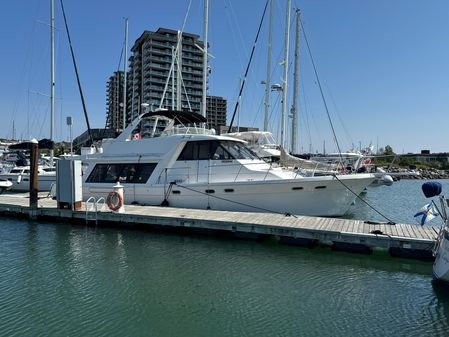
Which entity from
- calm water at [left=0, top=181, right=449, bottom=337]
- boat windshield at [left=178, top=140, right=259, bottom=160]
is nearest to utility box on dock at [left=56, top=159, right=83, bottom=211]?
calm water at [left=0, top=181, right=449, bottom=337]

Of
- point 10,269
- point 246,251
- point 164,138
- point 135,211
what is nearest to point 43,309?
point 10,269

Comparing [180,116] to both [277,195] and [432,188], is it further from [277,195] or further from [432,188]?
[432,188]

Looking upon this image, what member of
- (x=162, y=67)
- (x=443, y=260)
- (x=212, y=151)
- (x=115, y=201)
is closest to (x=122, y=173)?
(x=115, y=201)

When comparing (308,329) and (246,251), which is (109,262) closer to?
(246,251)

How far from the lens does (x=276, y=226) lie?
9.88 metres

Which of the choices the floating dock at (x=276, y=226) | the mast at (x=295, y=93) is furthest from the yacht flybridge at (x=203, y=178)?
the mast at (x=295, y=93)

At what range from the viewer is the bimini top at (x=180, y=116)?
14.4 meters

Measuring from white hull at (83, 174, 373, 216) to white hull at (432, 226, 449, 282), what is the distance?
5.13 meters

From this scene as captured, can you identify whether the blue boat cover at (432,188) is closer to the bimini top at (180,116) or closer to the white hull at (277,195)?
the white hull at (277,195)

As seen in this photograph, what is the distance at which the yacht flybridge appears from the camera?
1223 centimetres

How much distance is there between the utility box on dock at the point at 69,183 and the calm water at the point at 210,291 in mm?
2451

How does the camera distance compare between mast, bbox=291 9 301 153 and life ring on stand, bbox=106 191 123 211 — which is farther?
mast, bbox=291 9 301 153

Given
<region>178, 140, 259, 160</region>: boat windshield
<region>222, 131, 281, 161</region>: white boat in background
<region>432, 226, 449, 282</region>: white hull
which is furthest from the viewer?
<region>222, 131, 281, 161</region>: white boat in background

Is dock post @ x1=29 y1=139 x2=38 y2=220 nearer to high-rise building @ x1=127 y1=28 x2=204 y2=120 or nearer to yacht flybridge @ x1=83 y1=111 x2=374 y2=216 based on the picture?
yacht flybridge @ x1=83 y1=111 x2=374 y2=216
